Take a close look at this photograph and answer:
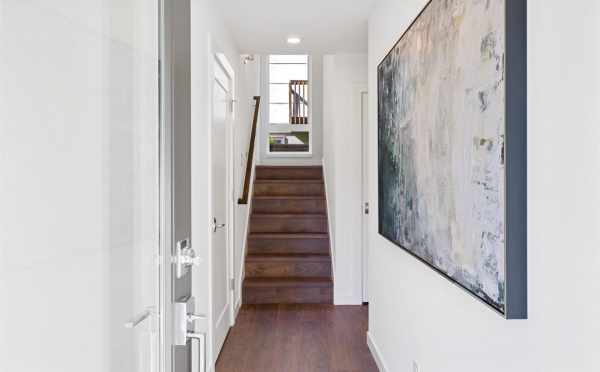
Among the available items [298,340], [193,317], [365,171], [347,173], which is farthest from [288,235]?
[193,317]

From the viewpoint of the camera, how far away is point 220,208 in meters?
3.21

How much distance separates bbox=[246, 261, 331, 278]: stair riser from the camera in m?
4.51

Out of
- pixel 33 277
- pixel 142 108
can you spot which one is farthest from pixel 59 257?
pixel 142 108

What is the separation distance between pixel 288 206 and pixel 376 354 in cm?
263

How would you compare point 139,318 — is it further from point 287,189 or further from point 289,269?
point 287,189

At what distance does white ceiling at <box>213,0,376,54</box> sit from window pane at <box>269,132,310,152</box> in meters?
3.09

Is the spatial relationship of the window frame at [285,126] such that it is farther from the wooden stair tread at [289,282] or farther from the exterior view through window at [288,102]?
the wooden stair tread at [289,282]

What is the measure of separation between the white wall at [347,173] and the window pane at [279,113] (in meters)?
3.07

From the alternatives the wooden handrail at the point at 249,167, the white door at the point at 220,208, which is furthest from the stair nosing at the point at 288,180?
the white door at the point at 220,208

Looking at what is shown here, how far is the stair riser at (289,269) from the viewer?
4.51 metres

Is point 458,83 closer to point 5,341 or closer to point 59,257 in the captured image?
point 59,257

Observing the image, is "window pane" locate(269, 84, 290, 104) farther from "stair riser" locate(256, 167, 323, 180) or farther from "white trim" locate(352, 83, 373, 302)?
"white trim" locate(352, 83, 373, 302)

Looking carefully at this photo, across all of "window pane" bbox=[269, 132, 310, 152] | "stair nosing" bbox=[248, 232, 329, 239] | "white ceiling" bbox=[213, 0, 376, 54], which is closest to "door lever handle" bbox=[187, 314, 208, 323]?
"white ceiling" bbox=[213, 0, 376, 54]

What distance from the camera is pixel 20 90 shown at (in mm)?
708
